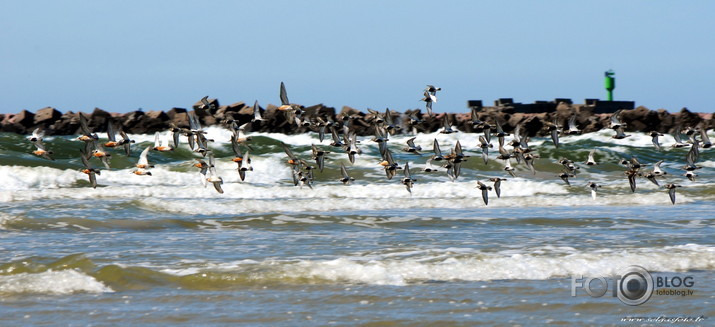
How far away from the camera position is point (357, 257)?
1428cm

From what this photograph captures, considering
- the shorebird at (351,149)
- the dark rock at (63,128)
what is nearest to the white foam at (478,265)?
the shorebird at (351,149)

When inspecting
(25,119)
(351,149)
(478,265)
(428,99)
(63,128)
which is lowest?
(63,128)

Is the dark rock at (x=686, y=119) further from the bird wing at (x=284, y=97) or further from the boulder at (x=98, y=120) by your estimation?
the bird wing at (x=284, y=97)

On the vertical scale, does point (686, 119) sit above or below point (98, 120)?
below

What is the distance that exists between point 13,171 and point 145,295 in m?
23.2

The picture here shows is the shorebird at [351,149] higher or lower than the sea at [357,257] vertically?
higher

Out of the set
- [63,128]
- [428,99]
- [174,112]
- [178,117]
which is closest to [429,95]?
[428,99]

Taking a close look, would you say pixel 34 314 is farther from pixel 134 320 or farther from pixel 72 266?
pixel 72 266

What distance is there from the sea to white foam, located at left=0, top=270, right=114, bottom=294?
0.03 m

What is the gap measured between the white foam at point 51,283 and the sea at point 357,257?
0.11 ft

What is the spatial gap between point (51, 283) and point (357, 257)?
4.21m

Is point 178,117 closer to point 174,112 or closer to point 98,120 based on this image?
point 174,112

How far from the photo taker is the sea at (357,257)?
34.9 feet

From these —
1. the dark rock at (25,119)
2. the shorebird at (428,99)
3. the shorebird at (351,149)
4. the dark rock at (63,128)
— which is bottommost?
the dark rock at (63,128)
